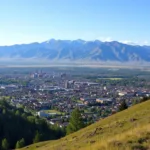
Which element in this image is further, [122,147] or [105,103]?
[105,103]

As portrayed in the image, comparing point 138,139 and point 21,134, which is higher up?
point 138,139

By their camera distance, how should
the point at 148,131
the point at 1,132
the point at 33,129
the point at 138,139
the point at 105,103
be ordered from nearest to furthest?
the point at 138,139 → the point at 148,131 → the point at 1,132 → the point at 33,129 → the point at 105,103

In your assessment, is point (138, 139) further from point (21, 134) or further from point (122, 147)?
point (21, 134)

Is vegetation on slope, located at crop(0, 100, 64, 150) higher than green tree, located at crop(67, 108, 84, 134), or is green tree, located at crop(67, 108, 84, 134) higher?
green tree, located at crop(67, 108, 84, 134)

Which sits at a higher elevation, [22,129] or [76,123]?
[76,123]

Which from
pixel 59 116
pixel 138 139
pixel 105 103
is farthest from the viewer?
pixel 105 103

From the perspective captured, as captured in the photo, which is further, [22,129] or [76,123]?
[22,129]

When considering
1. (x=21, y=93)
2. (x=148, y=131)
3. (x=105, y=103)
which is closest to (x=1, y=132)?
(x=148, y=131)

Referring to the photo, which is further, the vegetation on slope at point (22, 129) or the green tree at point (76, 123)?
the vegetation on slope at point (22, 129)

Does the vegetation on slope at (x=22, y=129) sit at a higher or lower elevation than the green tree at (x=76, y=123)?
lower

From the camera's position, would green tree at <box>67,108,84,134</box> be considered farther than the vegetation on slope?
No
